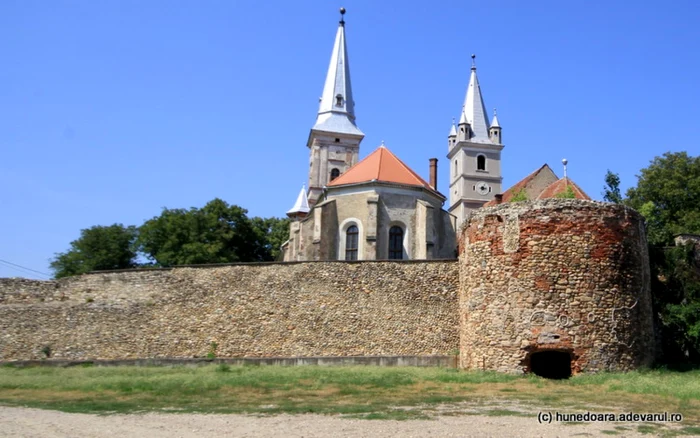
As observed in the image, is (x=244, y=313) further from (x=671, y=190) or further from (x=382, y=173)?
(x=671, y=190)

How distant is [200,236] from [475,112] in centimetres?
3378

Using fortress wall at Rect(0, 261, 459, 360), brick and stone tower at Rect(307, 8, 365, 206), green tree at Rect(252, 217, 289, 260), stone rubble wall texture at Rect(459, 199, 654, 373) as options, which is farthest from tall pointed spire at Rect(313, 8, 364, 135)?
stone rubble wall texture at Rect(459, 199, 654, 373)

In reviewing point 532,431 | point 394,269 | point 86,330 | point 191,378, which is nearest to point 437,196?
point 394,269

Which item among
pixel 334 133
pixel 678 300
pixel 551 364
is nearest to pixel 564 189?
pixel 678 300

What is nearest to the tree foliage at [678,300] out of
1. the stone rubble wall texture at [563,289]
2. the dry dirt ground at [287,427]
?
the stone rubble wall texture at [563,289]

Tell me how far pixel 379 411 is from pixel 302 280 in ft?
41.8

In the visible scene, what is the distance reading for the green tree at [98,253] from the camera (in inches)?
1949

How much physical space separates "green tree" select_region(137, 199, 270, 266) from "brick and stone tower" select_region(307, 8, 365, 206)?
7.89 m

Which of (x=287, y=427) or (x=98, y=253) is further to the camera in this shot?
(x=98, y=253)

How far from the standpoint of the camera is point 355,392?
15.5 m

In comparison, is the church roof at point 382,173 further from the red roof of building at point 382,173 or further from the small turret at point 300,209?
the small turret at point 300,209

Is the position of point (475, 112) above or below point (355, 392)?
above

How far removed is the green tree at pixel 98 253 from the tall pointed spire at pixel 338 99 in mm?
19348

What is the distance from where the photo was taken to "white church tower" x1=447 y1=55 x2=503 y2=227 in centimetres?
6650
